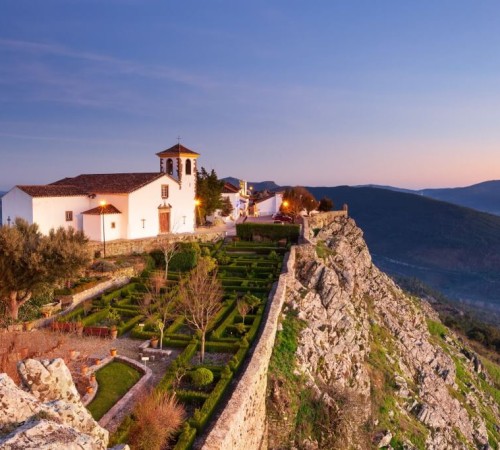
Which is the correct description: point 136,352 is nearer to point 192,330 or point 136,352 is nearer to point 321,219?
point 192,330

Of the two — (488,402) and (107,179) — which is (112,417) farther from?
(488,402)

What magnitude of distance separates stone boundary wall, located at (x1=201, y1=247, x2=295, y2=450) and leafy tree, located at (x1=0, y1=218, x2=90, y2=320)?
1127cm

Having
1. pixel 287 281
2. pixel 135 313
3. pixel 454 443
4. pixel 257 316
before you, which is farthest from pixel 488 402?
pixel 135 313

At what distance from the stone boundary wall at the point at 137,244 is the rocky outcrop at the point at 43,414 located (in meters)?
27.1

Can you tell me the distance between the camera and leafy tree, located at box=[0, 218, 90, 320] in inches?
878

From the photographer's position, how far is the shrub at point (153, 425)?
12.5 meters

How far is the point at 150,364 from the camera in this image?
19.6 metres

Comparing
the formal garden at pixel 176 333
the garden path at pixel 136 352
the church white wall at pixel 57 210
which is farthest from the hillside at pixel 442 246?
the garden path at pixel 136 352

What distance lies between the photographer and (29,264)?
22.3 meters

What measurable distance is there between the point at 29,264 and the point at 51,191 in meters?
18.8

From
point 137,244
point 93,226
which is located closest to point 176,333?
point 137,244

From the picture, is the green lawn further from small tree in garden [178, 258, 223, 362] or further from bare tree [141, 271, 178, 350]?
bare tree [141, 271, 178, 350]

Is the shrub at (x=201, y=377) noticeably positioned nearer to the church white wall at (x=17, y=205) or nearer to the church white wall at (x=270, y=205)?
the church white wall at (x=17, y=205)

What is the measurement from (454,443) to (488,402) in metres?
15.8
